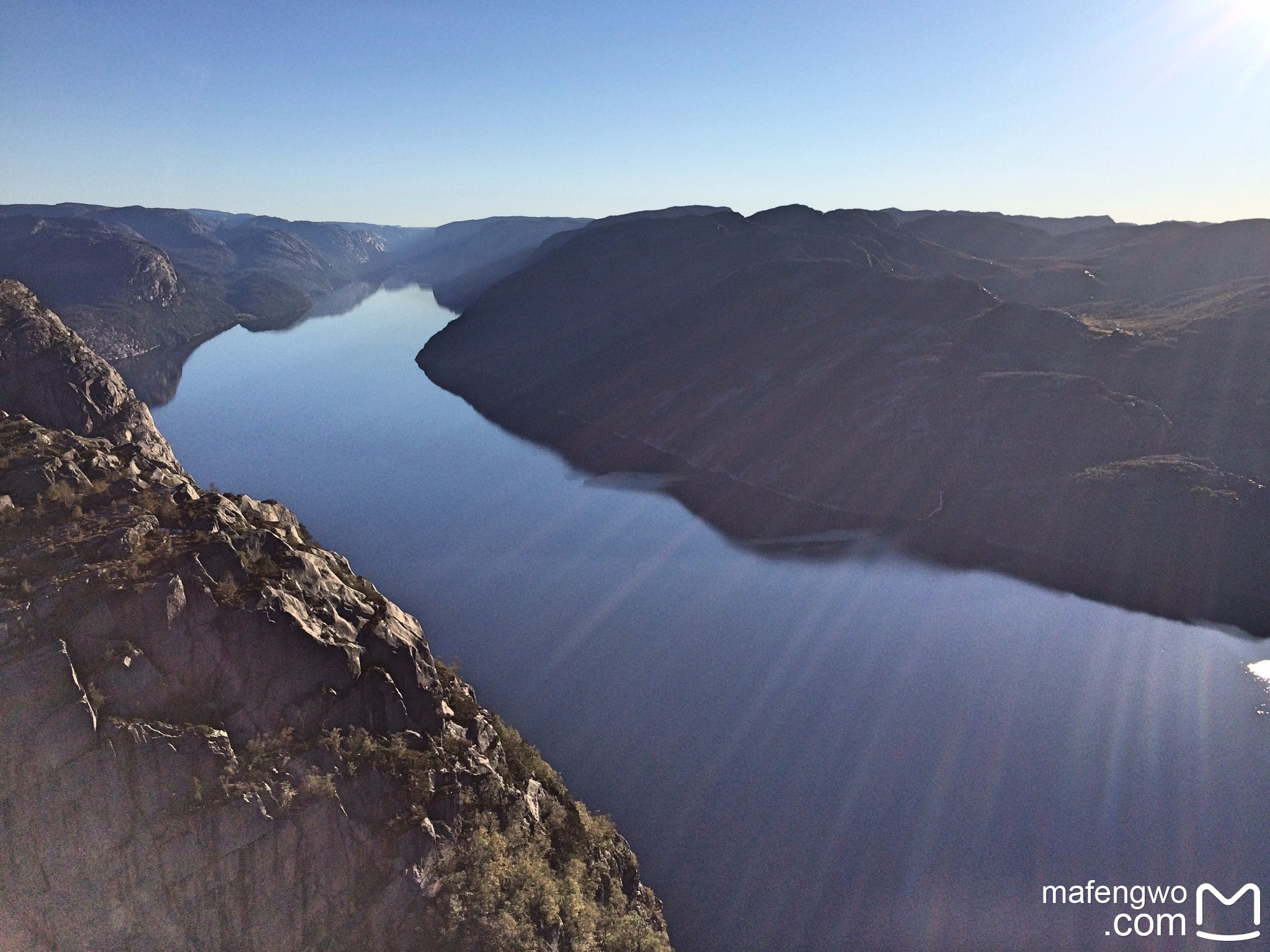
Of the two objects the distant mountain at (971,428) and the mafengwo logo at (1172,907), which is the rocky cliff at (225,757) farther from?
the distant mountain at (971,428)

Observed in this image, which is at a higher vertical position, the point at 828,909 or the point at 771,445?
the point at 771,445

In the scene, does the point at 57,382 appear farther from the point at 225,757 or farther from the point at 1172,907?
the point at 1172,907

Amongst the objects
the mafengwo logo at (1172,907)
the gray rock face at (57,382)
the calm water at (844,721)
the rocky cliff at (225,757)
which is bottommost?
the mafengwo logo at (1172,907)

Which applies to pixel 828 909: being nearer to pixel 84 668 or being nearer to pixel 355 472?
pixel 84 668

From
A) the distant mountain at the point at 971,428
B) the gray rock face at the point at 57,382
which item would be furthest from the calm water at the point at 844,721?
the gray rock face at the point at 57,382

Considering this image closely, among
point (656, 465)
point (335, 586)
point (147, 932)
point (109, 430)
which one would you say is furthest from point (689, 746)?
point (656, 465)

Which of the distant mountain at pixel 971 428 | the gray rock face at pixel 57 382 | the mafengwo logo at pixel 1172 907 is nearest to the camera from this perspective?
the mafengwo logo at pixel 1172 907

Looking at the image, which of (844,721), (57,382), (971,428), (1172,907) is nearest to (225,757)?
(57,382)

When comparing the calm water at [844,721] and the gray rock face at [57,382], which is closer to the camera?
the gray rock face at [57,382]
